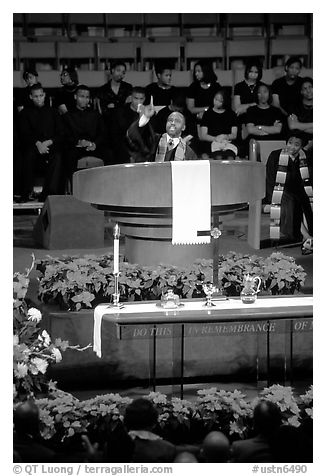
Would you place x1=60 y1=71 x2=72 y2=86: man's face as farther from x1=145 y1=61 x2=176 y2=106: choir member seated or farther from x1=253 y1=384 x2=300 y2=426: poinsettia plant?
x1=253 y1=384 x2=300 y2=426: poinsettia plant

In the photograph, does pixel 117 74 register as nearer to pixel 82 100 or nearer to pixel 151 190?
pixel 82 100

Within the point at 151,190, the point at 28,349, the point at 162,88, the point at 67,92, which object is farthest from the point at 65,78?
the point at 28,349

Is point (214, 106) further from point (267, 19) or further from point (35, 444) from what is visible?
point (35, 444)

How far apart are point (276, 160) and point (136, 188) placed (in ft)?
3.84

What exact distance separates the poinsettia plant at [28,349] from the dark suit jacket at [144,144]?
1.41m

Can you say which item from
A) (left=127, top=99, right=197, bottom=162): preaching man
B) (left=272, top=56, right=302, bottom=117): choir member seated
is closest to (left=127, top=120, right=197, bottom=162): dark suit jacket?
(left=127, top=99, right=197, bottom=162): preaching man

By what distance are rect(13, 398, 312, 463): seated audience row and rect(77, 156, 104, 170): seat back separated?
185cm

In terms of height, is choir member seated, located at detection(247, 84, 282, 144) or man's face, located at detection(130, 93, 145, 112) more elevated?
man's face, located at detection(130, 93, 145, 112)

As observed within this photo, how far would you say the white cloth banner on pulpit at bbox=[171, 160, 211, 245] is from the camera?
5.49 meters

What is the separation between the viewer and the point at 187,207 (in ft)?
18.1
